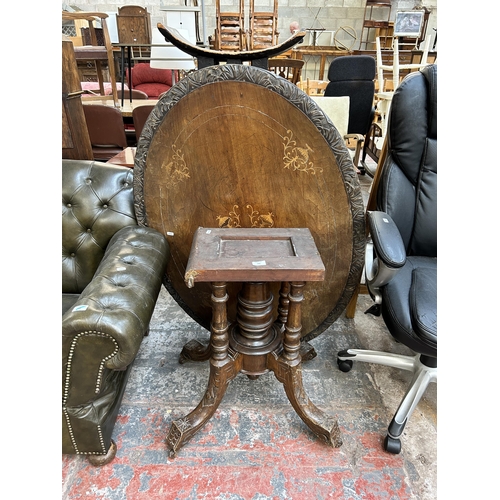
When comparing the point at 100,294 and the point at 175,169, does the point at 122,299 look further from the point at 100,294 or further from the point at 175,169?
the point at 175,169

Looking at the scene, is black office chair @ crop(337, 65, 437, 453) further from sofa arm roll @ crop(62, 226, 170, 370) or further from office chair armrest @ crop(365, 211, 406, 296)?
sofa arm roll @ crop(62, 226, 170, 370)

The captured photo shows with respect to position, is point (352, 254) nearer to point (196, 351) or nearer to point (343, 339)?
point (343, 339)

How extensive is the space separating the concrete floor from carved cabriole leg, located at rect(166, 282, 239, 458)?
66 millimetres

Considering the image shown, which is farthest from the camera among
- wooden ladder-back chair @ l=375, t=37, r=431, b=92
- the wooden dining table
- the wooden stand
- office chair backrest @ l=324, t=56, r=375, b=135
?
office chair backrest @ l=324, t=56, r=375, b=135

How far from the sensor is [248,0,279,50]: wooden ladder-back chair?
2.76 meters

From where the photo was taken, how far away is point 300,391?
1382 millimetres

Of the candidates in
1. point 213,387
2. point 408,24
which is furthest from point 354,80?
point 213,387

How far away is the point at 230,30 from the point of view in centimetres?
262

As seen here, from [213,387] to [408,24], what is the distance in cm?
708

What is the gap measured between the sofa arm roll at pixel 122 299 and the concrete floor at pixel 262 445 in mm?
491

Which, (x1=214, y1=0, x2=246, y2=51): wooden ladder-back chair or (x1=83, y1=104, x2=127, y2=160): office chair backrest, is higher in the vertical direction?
(x1=214, y1=0, x2=246, y2=51): wooden ladder-back chair

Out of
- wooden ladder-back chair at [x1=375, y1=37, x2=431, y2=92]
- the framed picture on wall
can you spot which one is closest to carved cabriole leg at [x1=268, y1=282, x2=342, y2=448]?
wooden ladder-back chair at [x1=375, y1=37, x2=431, y2=92]

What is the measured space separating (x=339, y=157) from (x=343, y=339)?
1060 millimetres

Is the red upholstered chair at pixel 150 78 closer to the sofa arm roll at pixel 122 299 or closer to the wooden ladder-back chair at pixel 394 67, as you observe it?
the wooden ladder-back chair at pixel 394 67
